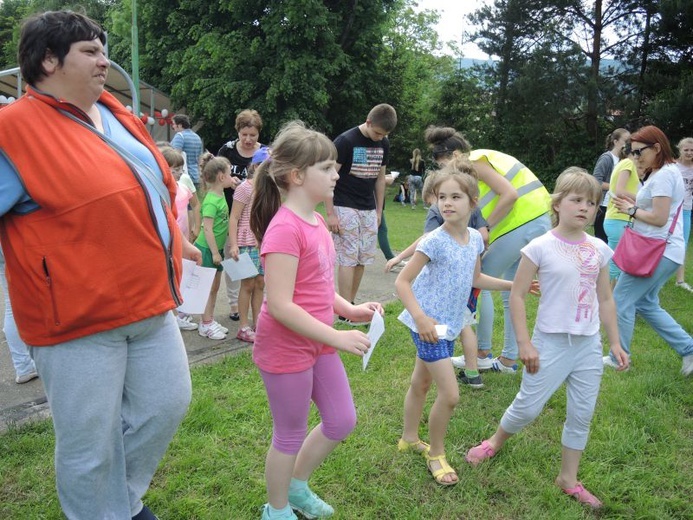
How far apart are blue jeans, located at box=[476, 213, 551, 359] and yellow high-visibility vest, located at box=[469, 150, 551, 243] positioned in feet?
0.16

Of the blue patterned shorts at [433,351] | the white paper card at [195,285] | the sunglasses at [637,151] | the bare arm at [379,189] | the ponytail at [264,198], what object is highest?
the sunglasses at [637,151]

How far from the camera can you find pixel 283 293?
2098 millimetres

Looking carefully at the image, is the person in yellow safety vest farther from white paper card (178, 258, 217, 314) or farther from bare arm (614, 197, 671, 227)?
white paper card (178, 258, 217, 314)

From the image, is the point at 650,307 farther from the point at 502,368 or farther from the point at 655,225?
the point at 502,368

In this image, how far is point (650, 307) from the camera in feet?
14.6

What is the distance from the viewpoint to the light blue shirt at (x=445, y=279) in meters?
2.87

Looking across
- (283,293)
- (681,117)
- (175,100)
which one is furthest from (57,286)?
(175,100)

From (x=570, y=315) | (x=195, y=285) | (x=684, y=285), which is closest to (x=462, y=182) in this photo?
(x=570, y=315)

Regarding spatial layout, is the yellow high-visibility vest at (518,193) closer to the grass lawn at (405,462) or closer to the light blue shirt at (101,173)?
the grass lawn at (405,462)

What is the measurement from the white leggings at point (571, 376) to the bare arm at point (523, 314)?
59mm

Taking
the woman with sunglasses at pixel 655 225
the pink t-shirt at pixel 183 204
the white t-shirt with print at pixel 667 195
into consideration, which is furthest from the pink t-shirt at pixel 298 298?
the white t-shirt with print at pixel 667 195

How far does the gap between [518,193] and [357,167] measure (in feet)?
5.54

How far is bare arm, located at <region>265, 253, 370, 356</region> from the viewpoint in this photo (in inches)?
81.2

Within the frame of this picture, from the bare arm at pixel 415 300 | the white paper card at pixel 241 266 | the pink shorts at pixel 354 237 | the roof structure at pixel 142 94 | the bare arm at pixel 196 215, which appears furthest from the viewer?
the roof structure at pixel 142 94
